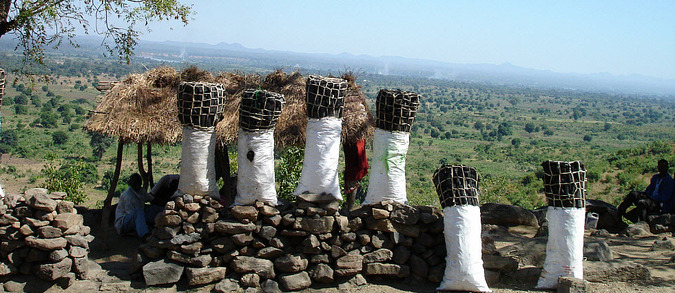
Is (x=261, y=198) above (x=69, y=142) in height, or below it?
above

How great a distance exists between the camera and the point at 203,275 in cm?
639

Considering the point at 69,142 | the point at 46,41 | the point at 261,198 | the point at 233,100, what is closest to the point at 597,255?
the point at 261,198

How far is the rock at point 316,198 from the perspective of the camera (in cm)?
656

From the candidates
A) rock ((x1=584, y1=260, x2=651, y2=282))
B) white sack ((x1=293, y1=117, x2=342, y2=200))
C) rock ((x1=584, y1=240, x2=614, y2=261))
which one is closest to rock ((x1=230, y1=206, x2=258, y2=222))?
white sack ((x1=293, y1=117, x2=342, y2=200))

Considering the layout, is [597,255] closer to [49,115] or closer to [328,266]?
[328,266]

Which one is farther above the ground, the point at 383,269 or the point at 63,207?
the point at 63,207

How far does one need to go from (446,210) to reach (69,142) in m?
39.0

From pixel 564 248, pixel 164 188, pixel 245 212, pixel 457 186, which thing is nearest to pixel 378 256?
pixel 457 186

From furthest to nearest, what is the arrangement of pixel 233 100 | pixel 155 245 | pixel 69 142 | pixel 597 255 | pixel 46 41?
pixel 69 142, pixel 46 41, pixel 233 100, pixel 597 255, pixel 155 245

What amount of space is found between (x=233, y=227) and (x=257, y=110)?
1380mm

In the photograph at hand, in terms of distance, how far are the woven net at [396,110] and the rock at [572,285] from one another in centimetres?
250

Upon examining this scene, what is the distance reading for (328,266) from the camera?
6535 mm

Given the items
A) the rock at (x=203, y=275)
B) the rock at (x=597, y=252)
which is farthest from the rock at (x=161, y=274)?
the rock at (x=597, y=252)

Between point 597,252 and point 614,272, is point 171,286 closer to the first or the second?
point 614,272
